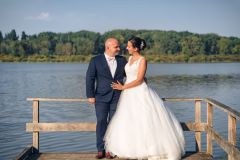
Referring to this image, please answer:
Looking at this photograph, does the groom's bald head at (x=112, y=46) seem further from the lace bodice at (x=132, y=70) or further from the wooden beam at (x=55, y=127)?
the wooden beam at (x=55, y=127)

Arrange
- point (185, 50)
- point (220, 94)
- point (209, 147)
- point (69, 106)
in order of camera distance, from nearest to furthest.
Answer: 1. point (209, 147)
2. point (69, 106)
3. point (220, 94)
4. point (185, 50)

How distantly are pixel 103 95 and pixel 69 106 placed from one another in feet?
64.1

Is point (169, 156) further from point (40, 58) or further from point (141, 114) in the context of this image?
point (40, 58)

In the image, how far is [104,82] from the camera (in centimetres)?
725

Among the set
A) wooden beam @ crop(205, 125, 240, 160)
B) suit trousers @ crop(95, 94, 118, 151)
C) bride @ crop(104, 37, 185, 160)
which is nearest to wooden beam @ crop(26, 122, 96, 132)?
suit trousers @ crop(95, 94, 118, 151)

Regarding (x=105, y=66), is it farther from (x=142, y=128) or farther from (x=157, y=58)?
(x=157, y=58)

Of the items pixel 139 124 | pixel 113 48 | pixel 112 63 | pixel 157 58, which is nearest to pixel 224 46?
pixel 157 58

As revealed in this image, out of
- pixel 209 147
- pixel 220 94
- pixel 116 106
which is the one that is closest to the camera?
pixel 116 106

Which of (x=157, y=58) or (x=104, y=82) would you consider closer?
(x=104, y=82)

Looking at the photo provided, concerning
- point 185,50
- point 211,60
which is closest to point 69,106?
point 185,50

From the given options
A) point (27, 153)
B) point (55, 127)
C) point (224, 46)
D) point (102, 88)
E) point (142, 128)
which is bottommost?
point (27, 153)

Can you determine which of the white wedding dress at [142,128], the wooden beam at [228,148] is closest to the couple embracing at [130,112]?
the white wedding dress at [142,128]

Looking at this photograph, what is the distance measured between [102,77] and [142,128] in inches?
42.9

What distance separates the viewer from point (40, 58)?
160 metres
